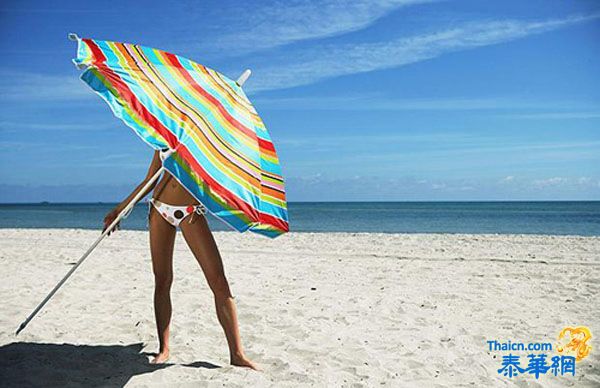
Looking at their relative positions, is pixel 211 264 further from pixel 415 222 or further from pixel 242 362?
pixel 415 222

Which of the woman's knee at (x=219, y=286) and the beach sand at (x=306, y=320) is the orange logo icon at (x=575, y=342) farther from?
the woman's knee at (x=219, y=286)

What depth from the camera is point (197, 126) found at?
3.22m

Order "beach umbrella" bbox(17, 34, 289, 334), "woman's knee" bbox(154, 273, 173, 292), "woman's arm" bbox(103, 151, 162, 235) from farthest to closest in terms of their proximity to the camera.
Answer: "woman's knee" bbox(154, 273, 173, 292) < "woman's arm" bbox(103, 151, 162, 235) < "beach umbrella" bbox(17, 34, 289, 334)

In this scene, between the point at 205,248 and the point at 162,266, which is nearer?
the point at 205,248

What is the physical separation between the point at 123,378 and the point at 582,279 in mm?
6554

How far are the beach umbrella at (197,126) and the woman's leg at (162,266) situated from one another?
0.30 meters

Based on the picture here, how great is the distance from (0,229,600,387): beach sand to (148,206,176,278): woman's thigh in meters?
0.71

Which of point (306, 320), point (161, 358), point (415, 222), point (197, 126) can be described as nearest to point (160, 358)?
point (161, 358)

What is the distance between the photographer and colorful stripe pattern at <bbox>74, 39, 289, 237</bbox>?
2967 millimetres

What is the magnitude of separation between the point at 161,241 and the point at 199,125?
39.6 inches

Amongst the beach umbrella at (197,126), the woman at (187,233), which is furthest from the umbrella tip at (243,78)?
the woman at (187,233)

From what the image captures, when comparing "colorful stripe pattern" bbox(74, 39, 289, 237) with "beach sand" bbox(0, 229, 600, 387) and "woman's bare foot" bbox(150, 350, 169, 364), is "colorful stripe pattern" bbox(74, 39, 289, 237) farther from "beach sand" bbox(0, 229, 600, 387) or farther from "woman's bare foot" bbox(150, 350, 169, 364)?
"woman's bare foot" bbox(150, 350, 169, 364)

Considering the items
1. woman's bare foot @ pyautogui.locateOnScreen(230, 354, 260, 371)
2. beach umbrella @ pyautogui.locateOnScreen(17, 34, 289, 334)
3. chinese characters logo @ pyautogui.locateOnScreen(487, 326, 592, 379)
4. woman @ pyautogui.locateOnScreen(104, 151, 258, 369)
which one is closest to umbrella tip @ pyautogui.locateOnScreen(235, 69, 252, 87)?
beach umbrella @ pyautogui.locateOnScreen(17, 34, 289, 334)

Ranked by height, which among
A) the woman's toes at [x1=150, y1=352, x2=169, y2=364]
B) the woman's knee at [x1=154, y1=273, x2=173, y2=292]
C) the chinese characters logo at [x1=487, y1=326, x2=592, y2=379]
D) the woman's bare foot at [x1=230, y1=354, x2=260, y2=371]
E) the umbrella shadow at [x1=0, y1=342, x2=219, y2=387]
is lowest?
the umbrella shadow at [x1=0, y1=342, x2=219, y2=387]
